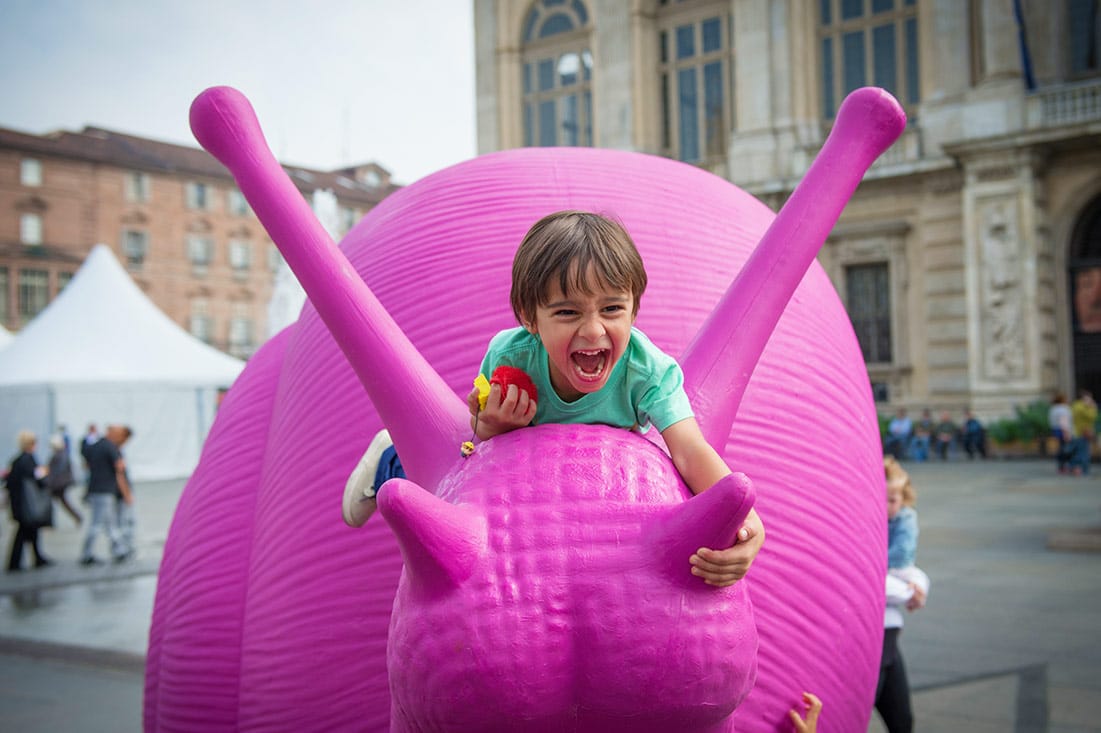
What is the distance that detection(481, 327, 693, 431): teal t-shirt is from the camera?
149 centimetres

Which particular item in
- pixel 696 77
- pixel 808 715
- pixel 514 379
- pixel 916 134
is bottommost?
pixel 808 715

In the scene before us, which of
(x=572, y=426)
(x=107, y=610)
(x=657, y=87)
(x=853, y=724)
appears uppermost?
(x=657, y=87)

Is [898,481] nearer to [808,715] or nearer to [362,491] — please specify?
[808,715]

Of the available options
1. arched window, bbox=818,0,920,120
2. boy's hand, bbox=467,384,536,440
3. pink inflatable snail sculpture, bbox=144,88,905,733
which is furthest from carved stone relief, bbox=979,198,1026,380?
boy's hand, bbox=467,384,536,440

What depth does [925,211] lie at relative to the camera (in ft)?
76.9

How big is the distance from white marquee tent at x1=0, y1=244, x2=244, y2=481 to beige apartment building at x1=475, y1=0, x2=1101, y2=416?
464 inches

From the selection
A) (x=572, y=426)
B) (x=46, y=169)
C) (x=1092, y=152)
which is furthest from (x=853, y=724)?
(x=46, y=169)

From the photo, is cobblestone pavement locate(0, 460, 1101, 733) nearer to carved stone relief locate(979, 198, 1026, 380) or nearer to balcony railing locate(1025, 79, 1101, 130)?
carved stone relief locate(979, 198, 1026, 380)

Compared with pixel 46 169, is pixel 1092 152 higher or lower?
lower

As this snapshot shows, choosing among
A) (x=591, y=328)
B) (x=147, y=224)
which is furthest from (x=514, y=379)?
(x=147, y=224)

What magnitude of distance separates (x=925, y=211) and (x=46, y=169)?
40183mm

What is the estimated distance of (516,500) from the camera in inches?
52.9

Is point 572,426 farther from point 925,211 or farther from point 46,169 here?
point 46,169

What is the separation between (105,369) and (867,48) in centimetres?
1821
